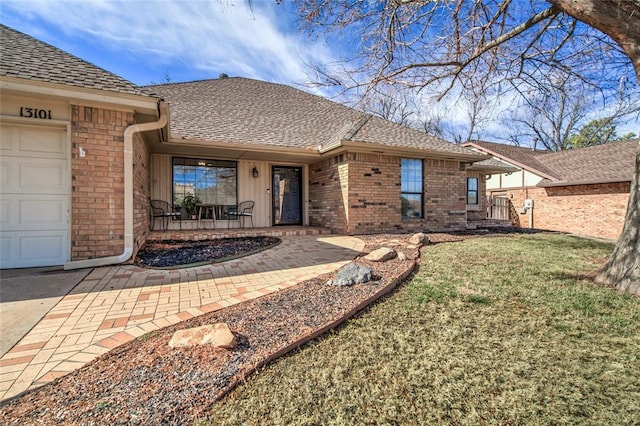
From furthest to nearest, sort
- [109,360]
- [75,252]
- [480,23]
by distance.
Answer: [480,23]
[75,252]
[109,360]

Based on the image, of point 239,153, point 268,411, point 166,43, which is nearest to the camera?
point 268,411

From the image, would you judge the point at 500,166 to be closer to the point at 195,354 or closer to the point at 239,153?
the point at 239,153

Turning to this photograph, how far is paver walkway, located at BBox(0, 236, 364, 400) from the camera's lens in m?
1.97

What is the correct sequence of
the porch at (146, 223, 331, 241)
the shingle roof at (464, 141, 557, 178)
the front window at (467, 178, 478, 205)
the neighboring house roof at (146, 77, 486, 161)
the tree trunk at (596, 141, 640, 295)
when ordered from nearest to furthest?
1. the tree trunk at (596, 141, 640, 295)
2. the porch at (146, 223, 331, 241)
3. the neighboring house roof at (146, 77, 486, 161)
4. the front window at (467, 178, 478, 205)
5. the shingle roof at (464, 141, 557, 178)

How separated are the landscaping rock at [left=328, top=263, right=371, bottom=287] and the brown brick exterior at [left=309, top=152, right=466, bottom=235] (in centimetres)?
431

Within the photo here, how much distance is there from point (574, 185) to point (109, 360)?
17211 mm

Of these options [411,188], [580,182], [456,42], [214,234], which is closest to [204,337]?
[214,234]

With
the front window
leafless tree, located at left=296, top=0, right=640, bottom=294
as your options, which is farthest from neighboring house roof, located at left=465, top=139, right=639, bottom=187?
leafless tree, located at left=296, top=0, right=640, bottom=294

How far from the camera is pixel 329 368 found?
6.57 ft

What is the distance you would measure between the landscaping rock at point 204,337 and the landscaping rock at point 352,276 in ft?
5.28

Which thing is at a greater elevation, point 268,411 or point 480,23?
point 480,23

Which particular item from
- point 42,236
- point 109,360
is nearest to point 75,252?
point 42,236

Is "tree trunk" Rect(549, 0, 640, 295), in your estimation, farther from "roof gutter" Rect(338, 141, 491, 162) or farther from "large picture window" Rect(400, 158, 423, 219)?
"large picture window" Rect(400, 158, 423, 219)

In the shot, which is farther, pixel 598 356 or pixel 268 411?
pixel 598 356
